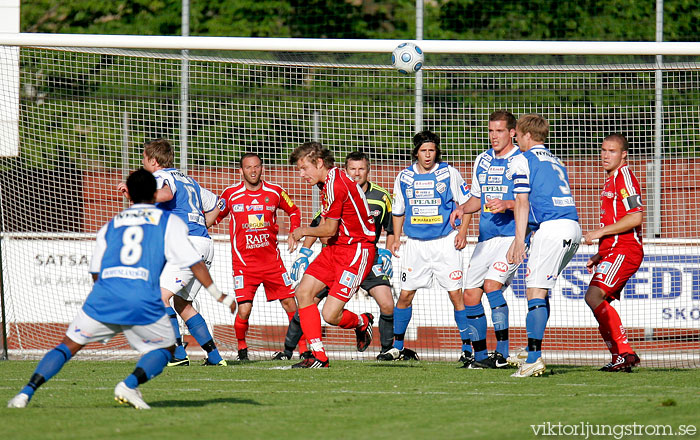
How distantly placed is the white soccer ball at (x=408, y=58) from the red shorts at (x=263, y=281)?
2.67 m

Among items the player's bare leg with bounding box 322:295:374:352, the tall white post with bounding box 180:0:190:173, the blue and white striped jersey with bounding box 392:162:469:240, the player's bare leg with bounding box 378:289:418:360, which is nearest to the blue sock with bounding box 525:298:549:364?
the player's bare leg with bounding box 322:295:374:352

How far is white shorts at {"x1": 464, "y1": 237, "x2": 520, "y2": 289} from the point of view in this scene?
27.1ft

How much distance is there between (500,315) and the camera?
27.6ft

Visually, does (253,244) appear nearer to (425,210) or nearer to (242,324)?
(242,324)

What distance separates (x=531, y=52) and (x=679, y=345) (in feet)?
13.9

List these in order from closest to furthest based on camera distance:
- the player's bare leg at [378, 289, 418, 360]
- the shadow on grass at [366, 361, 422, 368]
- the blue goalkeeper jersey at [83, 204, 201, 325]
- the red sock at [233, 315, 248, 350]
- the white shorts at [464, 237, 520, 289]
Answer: the blue goalkeeper jersey at [83, 204, 201, 325] → the white shorts at [464, 237, 520, 289] → the shadow on grass at [366, 361, 422, 368] → the player's bare leg at [378, 289, 418, 360] → the red sock at [233, 315, 248, 350]

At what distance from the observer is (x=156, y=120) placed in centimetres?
1155

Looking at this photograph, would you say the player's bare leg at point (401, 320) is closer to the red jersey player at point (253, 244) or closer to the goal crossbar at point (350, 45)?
the red jersey player at point (253, 244)

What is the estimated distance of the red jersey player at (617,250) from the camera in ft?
26.7

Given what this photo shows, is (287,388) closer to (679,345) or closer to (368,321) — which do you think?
(368,321)

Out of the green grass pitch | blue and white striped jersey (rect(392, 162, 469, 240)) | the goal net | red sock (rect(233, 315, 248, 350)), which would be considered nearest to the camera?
the green grass pitch

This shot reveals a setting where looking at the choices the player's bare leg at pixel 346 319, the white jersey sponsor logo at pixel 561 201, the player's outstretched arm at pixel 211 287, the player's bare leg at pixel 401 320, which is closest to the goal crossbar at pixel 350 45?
the white jersey sponsor logo at pixel 561 201

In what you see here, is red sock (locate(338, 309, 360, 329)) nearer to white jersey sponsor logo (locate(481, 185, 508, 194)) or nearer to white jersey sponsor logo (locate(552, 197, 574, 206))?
white jersey sponsor logo (locate(481, 185, 508, 194))

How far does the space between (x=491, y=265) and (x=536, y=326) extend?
102 cm
